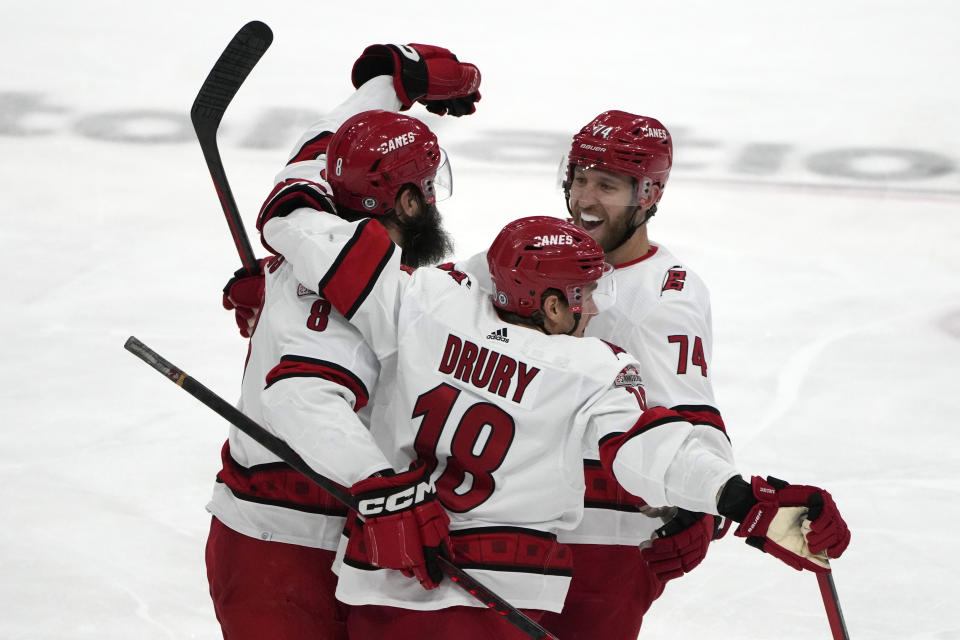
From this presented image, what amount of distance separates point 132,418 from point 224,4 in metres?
4.47

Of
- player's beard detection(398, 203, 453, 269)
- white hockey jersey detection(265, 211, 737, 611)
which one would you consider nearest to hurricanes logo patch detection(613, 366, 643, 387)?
→ white hockey jersey detection(265, 211, 737, 611)

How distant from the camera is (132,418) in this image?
4293 mm

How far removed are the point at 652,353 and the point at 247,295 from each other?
3.03 feet

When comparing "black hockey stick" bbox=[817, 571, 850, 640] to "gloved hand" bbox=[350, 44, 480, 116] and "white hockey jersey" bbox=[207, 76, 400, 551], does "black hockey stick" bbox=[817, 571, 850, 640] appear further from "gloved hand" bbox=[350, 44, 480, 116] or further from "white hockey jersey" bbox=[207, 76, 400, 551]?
"gloved hand" bbox=[350, 44, 480, 116]

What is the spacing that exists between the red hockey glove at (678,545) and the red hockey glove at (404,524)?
55 centimetres

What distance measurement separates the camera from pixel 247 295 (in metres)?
2.77

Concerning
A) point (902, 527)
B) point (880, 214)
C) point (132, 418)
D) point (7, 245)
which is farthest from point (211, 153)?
point (880, 214)

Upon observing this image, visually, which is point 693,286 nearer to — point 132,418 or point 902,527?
point 902,527

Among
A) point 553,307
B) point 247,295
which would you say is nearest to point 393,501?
point 553,307

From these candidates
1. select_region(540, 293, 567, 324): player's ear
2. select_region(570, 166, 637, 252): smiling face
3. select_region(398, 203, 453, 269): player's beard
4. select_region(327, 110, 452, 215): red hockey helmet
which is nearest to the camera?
select_region(540, 293, 567, 324): player's ear

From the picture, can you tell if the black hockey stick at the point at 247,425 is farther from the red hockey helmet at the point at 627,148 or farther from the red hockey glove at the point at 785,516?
the red hockey helmet at the point at 627,148

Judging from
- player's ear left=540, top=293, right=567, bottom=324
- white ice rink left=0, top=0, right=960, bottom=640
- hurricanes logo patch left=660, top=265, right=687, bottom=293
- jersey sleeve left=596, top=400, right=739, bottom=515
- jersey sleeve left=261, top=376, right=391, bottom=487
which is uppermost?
player's ear left=540, top=293, right=567, bottom=324

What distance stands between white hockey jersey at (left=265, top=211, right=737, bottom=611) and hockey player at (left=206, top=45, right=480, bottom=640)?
46 mm

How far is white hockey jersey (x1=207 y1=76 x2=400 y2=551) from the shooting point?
7.02 ft
